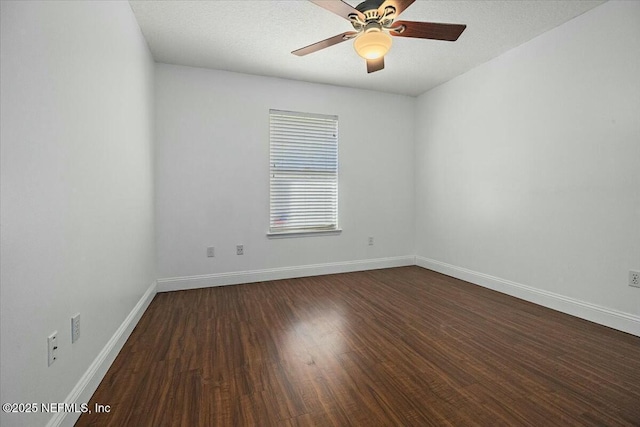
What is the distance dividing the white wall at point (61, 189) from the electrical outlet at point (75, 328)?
33mm

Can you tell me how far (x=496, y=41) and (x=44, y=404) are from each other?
424 centimetres

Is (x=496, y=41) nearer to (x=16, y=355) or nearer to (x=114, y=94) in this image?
(x=114, y=94)

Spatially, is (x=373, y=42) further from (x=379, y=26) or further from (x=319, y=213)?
(x=319, y=213)

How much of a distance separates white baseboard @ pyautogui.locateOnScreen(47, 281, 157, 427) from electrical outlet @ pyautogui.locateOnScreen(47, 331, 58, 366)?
0.78ft

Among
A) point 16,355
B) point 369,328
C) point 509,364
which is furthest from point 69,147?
point 509,364

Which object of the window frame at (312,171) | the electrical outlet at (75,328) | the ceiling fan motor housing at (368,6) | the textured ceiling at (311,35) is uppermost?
the textured ceiling at (311,35)

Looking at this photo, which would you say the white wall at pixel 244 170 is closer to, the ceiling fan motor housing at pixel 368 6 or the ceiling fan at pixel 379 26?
the ceiling fan at pixel 379 26

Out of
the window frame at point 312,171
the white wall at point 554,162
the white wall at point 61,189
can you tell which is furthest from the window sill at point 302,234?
the white wall at point 61,189

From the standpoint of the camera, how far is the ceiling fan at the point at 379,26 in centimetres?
187

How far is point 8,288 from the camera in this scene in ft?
3.14

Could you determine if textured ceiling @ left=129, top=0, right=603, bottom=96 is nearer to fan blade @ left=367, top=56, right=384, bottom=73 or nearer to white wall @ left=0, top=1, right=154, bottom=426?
fan blade @ left=367, top=56, right=384, bottom=73

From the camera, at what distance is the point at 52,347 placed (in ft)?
3.97

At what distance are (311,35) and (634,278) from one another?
134 inches

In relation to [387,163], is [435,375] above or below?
below
